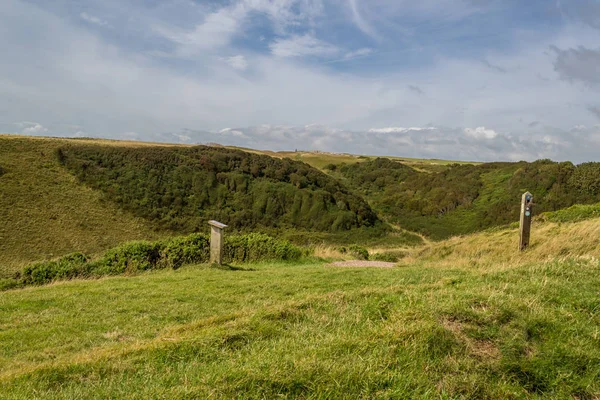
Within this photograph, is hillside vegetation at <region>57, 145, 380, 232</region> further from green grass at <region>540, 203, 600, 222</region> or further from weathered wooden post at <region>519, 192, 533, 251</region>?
weathered wooden post at <region>519, 192, 533, 251</region>

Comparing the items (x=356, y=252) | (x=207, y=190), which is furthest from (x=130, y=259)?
(x=207, y=190)

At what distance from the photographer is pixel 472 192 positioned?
44.9m

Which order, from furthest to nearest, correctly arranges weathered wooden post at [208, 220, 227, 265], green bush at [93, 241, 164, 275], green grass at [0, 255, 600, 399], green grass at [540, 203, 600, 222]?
green grass at [540, 203, 600, 222] < weathered wooden post at [208, 220, 227, 265] < green bush at [93, 241, 164, 275] < green grass at [0, 255, 600, 399]

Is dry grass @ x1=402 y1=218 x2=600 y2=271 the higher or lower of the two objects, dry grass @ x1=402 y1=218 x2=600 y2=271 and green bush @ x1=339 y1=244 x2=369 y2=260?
the higher

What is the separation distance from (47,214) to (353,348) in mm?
31356

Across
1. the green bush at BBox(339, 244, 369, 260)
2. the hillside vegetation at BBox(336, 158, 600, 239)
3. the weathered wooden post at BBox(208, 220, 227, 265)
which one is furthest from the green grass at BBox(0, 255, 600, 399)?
the hillside vegetation at BBox(336, 158, 600, 239)

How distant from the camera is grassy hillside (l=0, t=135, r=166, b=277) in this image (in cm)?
2539

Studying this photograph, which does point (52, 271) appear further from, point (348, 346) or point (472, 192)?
point (472, 192)

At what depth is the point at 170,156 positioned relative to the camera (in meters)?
43.4

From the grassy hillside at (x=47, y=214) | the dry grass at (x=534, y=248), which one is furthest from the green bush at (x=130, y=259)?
the grassy hillside at (x=47, y=214)

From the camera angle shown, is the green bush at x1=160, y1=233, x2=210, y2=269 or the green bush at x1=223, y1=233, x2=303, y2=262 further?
the green bush at x1=223, y1=233, x2=303, y2=262

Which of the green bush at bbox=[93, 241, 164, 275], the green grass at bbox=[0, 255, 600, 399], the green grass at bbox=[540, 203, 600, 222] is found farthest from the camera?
the green grass at bbox=[540, 203, 600, 222]

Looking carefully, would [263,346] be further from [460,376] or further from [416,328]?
[460,376]

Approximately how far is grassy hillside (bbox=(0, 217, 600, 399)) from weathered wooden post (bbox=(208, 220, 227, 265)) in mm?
5406
